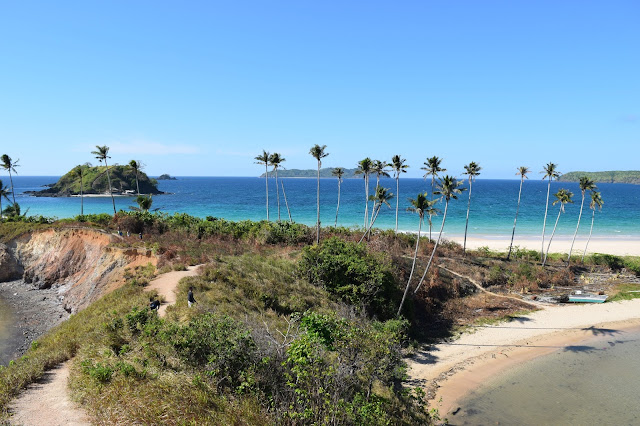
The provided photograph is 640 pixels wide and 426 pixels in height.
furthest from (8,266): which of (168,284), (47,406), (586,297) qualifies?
(586,297)

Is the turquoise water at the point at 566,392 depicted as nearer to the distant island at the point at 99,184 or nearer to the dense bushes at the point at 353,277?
the dense bushes at the point at 353,277

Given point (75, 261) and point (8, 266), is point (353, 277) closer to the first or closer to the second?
point (75, 261)

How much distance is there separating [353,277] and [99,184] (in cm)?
13512

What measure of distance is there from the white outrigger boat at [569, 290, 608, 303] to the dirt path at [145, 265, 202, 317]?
35.5 metres

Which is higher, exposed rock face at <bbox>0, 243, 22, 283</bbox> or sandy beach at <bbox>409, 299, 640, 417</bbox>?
exposed rock face at <bbox>0, 243, 22, 283</bbox>

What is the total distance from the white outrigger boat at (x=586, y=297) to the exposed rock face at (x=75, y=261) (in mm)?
39246

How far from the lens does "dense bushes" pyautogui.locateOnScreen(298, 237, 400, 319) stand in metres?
27.8

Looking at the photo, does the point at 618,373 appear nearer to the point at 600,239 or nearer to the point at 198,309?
the point at 198,309

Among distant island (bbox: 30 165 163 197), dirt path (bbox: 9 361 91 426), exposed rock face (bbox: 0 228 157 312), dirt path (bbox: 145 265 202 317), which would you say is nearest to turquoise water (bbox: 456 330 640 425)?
dirt path (bbox: 9 361 91 426)

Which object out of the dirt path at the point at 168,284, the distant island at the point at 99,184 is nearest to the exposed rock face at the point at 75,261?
the dirt path at the point at 168,284

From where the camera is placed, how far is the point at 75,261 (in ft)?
117

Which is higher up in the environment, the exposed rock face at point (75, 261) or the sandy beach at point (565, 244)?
the exposed rock face at point (75, 261)

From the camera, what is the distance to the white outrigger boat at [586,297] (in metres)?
34.5

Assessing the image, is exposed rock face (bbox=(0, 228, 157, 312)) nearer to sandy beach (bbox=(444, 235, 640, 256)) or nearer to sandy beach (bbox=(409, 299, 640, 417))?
sandy beach (bbox=(409, 299, 640, 417))
